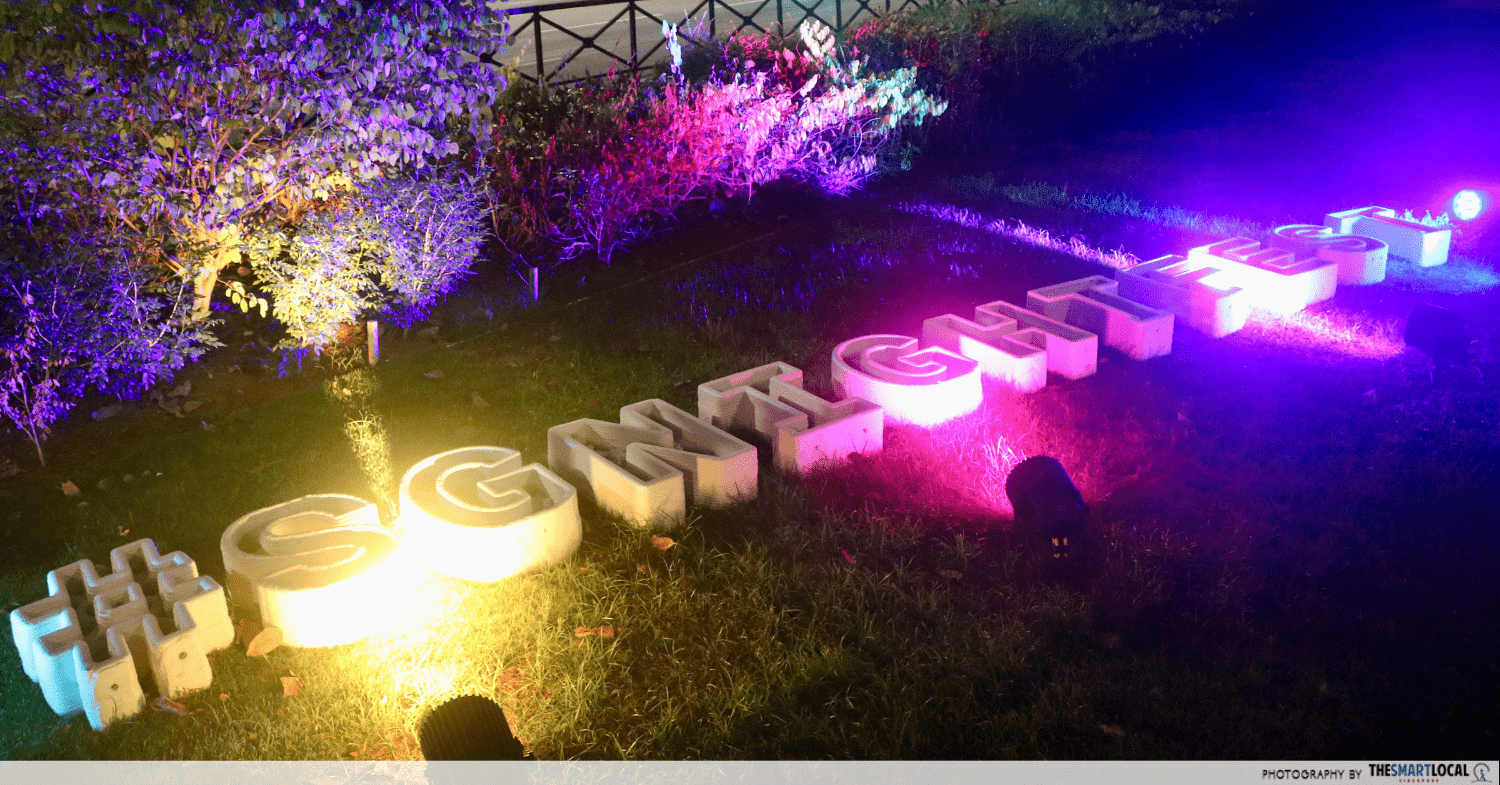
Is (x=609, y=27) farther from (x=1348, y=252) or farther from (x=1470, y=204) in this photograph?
(x=1470, y=204)

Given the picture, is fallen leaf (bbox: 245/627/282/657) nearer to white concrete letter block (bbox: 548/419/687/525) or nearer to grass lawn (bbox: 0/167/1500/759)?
grass lawn (bbox: 0/167/1500/759)

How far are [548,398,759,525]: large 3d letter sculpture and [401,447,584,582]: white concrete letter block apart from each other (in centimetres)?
26

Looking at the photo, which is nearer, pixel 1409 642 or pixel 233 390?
pixel 1409 642

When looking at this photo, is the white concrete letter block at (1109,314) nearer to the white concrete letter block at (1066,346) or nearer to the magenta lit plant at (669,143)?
the white concrete letter block at (1066,346)

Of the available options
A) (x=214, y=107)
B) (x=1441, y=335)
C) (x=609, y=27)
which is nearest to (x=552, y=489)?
(x=214, y=107)

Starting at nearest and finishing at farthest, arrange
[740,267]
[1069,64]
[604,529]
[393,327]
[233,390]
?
[604,529] < [233,390] < [393,327] < [740,267] < [1069,64]

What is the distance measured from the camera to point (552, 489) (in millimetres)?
4840

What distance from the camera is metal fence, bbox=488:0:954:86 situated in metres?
13.7

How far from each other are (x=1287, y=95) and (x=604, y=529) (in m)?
14.1

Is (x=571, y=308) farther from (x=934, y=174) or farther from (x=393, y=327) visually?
(x=934, y=174)

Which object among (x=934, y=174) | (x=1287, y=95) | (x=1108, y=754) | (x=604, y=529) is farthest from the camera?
(x=1287, y=95)

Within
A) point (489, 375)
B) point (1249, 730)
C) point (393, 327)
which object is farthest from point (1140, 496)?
point (393, 327)

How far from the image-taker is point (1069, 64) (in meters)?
13.9

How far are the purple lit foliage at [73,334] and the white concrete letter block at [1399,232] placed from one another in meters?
8.38
